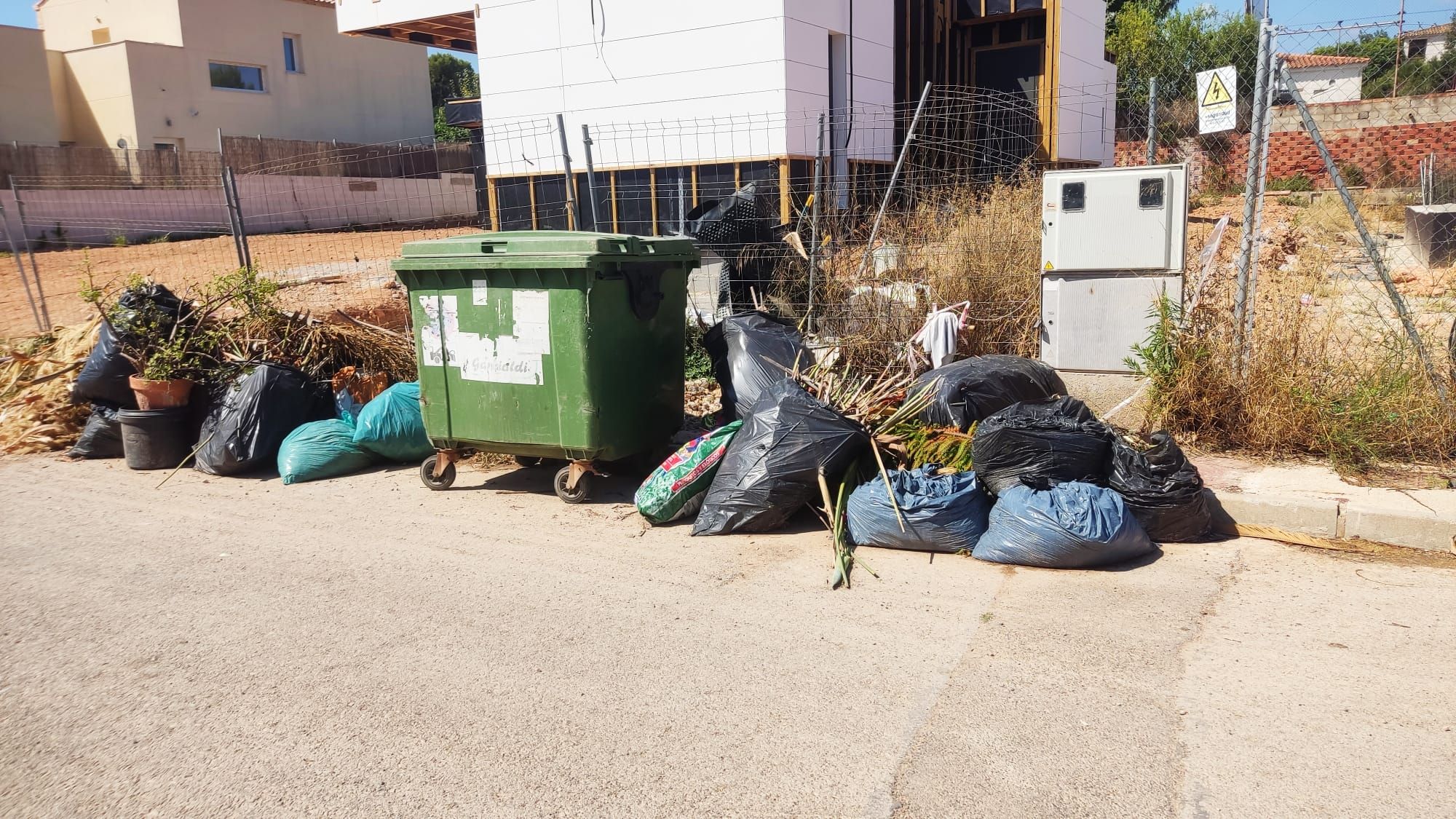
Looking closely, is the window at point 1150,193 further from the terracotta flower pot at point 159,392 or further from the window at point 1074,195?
the terracotta flower pot at point 159,392

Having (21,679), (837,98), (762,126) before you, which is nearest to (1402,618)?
(21,679)

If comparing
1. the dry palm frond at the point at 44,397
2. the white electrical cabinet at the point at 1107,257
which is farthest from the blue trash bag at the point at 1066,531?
the dry palm frond at the point at 44,397

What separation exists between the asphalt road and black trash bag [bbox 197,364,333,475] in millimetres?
1370

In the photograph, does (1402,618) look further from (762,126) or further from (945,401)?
(762,126)

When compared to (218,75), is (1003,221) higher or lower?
lower

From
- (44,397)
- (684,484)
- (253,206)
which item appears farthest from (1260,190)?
(253,206)

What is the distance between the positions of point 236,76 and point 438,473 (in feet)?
85.0

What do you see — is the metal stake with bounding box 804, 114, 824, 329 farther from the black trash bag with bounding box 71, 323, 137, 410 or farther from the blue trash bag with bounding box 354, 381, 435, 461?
the black trash bag with bounding box 71, 323, 137, 410

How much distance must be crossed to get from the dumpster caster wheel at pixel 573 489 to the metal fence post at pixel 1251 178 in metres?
3.74

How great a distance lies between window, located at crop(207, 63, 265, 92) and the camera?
88.3 feet

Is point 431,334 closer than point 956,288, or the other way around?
point 431,334

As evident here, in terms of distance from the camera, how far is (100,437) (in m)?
7.37

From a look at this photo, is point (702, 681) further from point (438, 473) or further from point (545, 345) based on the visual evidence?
point (438, 473)

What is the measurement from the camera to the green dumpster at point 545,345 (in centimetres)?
569
